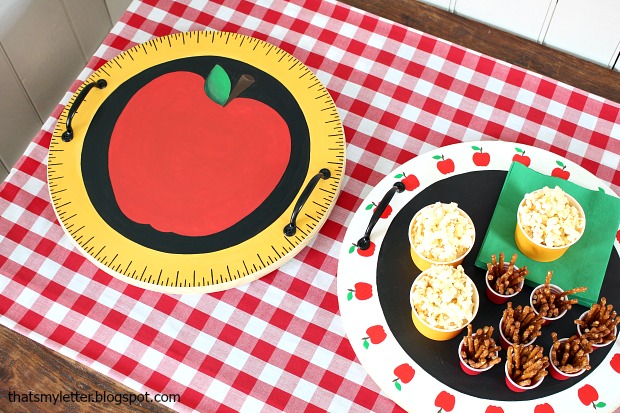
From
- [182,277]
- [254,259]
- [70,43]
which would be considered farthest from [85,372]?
[70,43]

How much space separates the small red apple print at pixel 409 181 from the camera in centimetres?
134

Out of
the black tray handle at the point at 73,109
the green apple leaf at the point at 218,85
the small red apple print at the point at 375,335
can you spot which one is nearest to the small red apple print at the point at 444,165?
the small red apple print at the point at 375,335

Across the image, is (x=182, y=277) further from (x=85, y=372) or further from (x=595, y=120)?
(x=595, y=120)

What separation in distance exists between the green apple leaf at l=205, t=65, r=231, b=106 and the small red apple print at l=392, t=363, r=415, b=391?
630 mm

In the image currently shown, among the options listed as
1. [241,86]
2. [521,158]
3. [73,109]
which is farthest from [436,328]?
[73,109]

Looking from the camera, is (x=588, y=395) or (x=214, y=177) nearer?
(x=588, y=395)

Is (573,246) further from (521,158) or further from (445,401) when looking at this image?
(445,401)

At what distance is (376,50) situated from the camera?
1579mm

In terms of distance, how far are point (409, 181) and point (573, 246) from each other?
309 millimetres

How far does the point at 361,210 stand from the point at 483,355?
0.36m

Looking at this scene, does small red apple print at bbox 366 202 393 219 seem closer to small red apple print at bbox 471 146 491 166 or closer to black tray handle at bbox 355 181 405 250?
black tray handle at bbox 355 181 405 250

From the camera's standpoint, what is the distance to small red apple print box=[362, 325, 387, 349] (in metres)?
1.21

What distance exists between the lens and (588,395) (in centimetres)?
115

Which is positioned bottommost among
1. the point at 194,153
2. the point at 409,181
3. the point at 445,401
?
the point at 445,401
